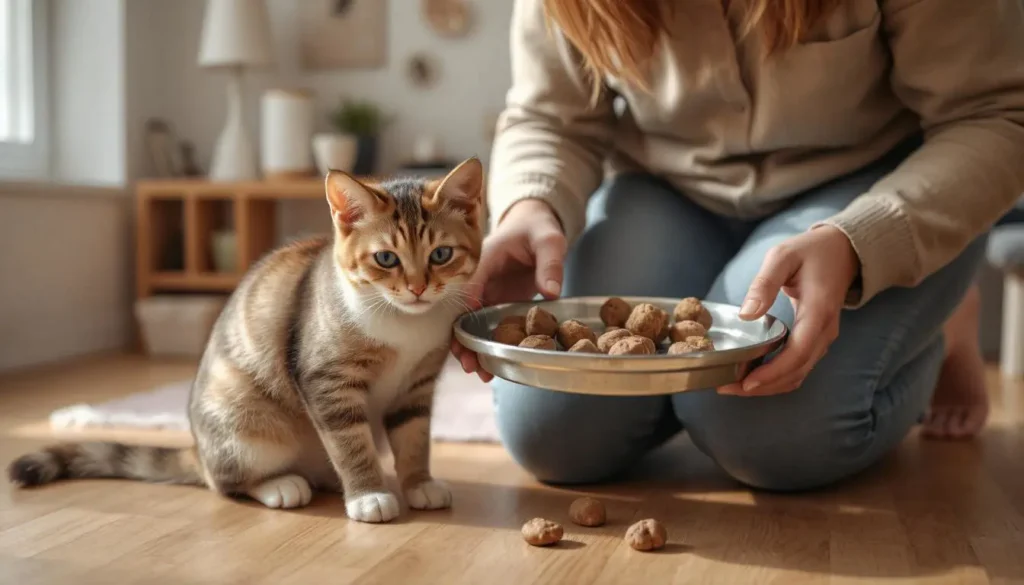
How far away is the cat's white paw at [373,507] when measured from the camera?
4.07 ft

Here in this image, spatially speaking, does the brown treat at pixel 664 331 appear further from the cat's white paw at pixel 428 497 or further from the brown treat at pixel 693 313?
the cat's white paw at pixel 428 497

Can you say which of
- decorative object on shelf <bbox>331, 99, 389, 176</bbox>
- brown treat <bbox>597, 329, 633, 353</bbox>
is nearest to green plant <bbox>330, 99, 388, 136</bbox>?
decorative object on shelf <bbox>331, 99, 389, 176</bbox>

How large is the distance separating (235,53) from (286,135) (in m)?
0.33

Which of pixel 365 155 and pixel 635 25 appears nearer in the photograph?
pixel 635 25

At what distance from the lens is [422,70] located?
340 centimetres

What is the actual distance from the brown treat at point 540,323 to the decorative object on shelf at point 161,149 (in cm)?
250

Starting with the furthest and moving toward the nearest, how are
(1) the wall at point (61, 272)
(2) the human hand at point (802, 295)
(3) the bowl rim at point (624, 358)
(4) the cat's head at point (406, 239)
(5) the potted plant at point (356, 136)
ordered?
(5) the potted plant at point (356, 136)
(1) the wall at point (61, 272)
(4) the cat's head at point (406, 239)
(2) the human hand at point (802, 295)
(3) the bowl rim at point (624, 358)

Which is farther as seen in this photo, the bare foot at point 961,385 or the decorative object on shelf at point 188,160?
the decorative object on shelf at point 188,160

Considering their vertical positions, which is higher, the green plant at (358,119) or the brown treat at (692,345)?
the green plant at (358,119)

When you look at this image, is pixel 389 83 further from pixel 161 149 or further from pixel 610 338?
pixel 610 338

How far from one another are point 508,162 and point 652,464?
1.84ft

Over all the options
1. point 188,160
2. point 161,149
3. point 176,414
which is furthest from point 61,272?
point 176,414

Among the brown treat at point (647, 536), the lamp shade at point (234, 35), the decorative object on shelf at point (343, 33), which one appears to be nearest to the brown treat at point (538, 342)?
the brown treat at point (647, 536)

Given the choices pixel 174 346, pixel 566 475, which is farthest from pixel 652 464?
pixel 174 346
